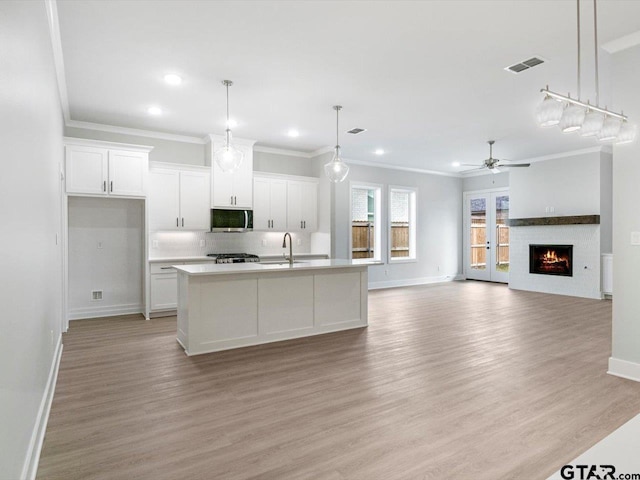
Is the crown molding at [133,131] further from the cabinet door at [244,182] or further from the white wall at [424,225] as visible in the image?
the white wall at [424,225]

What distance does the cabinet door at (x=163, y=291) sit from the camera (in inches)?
240

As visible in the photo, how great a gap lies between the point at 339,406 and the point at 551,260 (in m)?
7.54

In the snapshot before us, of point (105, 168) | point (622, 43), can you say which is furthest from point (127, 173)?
point (622, 43)

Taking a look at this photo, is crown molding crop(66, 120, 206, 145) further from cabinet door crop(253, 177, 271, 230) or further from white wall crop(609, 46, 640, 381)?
white wall crop(609, 46, 640, 381)

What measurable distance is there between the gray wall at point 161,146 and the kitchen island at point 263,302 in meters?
2.95

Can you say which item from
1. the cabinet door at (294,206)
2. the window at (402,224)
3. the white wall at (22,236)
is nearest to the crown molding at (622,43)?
the white wall at (22,236)

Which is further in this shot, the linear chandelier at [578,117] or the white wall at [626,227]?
the white wall at [626,227]

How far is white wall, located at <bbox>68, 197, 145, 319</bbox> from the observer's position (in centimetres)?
603

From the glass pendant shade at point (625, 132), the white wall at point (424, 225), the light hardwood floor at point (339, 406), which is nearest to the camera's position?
the light hardwood floor at point (339, 406)

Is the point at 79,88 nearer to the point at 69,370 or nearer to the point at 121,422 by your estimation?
the point at 69,370

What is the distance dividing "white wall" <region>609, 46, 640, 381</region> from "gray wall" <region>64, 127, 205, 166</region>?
19.9ft

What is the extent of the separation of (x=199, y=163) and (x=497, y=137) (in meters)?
5.41

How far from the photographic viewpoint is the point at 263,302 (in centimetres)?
458

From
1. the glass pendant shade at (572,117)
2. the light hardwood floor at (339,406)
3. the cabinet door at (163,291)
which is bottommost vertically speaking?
the light hardwood floor at (339,406)
